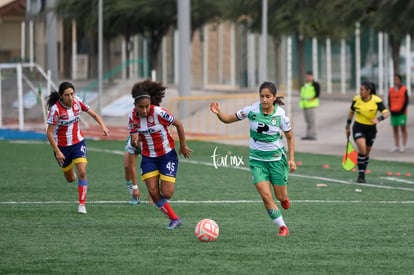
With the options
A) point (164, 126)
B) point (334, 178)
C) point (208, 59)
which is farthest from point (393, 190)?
point (208, 59)

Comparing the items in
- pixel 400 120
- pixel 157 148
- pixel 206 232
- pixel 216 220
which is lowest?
pixel 216 220

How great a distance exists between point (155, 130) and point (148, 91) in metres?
0.46

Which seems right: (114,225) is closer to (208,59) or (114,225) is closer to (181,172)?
(181,172)

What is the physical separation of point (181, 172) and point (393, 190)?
4993 mm

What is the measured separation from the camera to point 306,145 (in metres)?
28.2

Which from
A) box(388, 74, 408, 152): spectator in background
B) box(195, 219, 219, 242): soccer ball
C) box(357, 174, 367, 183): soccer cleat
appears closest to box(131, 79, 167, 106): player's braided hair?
box(195, 219, 219, 242): soccer ball

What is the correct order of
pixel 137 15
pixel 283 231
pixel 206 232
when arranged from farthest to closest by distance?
pixel 137 15 < pixel 283 231 < pixel 206 232

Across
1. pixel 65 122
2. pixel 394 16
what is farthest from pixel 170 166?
pixel 394 16

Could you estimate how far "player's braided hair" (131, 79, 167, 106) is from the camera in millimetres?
11414

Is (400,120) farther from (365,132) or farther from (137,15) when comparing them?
(137,15)

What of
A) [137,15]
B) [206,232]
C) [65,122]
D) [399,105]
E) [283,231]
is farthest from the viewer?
[137,15]

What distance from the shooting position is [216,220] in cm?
1249

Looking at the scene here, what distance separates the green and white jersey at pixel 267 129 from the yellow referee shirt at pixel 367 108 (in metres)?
6.68

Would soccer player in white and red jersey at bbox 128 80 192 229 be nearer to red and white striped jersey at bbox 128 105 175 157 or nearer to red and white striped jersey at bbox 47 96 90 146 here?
red and white striped jersey at bbox 128 105 175 157
